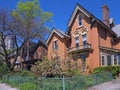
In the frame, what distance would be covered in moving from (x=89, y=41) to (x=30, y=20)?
65.7 ft

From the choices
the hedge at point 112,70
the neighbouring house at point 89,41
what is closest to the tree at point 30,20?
the neighbouring house at point 89,41

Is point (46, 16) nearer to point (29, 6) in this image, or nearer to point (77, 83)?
point (29, 6)

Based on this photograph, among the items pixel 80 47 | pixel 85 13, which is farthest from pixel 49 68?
pixel 85 13

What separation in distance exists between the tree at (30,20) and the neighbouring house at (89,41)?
12.4m

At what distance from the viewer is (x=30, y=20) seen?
160 feet

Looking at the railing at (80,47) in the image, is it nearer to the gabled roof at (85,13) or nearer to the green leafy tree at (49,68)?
the gabled roof at (85,13)

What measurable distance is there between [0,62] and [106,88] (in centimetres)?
2706

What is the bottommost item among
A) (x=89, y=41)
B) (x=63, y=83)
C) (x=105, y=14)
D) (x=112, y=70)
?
(x=63, y=83)

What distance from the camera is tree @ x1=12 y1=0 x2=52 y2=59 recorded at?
4691cm

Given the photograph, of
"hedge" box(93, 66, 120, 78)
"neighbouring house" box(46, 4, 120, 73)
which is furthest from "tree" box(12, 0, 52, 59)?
"hedge" box(93, 66, 120, 78)

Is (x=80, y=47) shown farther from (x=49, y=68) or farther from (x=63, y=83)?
(x=63, y=83)

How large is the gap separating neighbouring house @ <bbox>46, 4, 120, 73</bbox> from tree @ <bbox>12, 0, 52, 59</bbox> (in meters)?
12.4

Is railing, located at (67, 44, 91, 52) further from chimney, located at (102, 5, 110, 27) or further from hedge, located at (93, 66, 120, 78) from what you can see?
chimney, located at (102, 5, 110, 27)

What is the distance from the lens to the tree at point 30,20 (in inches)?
1847
